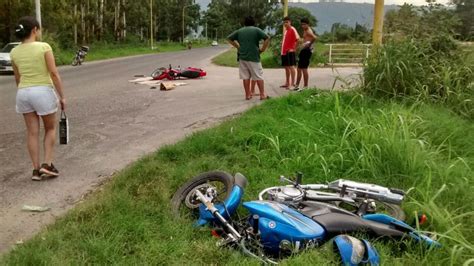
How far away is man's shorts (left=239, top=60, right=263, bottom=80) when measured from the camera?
9.71m

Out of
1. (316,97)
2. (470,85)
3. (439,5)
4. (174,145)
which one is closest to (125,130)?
(174,145)

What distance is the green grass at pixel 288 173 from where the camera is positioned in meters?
3.21

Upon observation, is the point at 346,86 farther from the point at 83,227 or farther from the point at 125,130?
the point at 83,227

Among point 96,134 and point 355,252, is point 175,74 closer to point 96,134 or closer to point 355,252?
point 96,134

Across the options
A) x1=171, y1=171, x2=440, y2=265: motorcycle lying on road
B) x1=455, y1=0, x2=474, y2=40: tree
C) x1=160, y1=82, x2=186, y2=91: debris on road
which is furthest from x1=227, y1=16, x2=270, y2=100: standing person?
x1=171, y1=171, x2=440, y2=265: motorcycle lying on road

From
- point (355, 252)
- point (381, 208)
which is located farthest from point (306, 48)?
point (355, 252)

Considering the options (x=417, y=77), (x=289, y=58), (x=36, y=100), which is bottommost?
(x=36, y=100)

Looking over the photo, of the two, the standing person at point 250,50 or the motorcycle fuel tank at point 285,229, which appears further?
the standing person at point 250,50

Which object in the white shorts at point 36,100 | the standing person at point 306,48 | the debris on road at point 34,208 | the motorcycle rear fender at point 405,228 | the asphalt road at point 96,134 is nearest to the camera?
the motorcycle rear fender at point 405,228

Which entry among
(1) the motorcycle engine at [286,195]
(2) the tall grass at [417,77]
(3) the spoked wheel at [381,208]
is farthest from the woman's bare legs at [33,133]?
(2) the tall grass at [417,77]

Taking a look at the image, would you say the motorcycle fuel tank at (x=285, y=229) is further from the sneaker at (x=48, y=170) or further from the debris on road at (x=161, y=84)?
the debris on road at (x=161, y=84)

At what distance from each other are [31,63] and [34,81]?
190 mm

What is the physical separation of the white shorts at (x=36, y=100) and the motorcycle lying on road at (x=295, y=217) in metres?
1.93

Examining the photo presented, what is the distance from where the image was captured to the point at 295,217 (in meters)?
3.24
